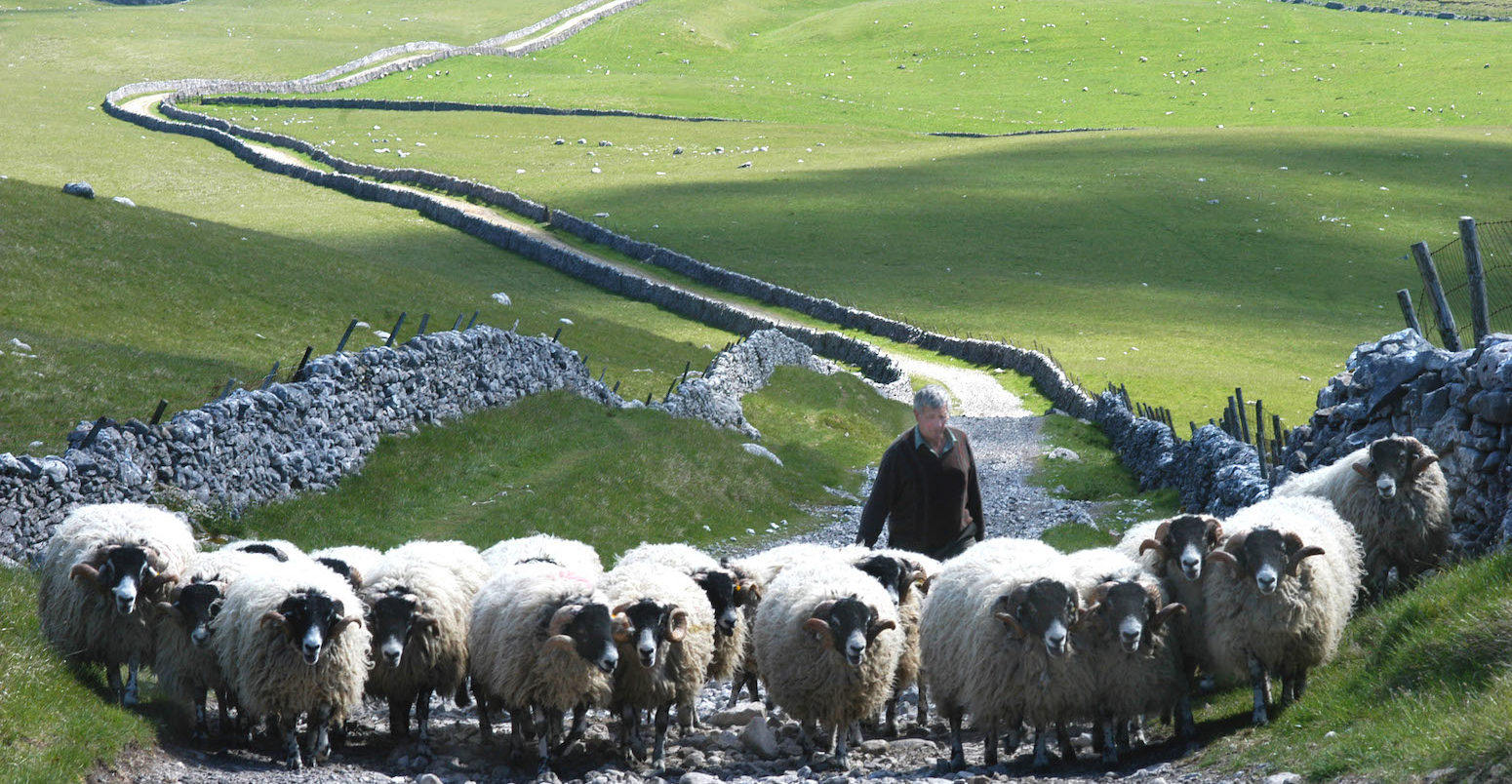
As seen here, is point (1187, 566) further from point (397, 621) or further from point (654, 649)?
point (397, 621)

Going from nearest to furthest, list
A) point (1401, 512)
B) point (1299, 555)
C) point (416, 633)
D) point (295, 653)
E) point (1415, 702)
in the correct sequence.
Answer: point (1415, 702) → point (1299, 555) → point (295, 653) → point (416, 633) → point (1401, 512)

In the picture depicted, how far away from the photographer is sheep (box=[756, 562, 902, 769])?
11.7 metres

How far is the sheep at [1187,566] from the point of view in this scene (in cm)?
1134

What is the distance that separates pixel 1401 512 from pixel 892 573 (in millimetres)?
4780

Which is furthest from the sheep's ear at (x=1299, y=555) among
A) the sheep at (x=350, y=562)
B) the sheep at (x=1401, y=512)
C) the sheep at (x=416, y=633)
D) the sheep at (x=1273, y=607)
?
the sheep at (x=350, y=562)

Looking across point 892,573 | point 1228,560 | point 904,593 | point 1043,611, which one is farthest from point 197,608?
point 1228,560

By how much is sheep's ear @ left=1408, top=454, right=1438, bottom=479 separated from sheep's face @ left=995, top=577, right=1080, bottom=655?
3.94 metres

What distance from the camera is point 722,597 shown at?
13.5 metres

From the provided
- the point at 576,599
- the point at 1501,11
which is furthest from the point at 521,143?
the point at 1501,11

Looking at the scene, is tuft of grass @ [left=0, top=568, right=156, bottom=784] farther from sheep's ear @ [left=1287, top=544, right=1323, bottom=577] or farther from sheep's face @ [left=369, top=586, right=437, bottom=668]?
sheep's ear @ [left=1287, top=544, right=1323, bottom=577]

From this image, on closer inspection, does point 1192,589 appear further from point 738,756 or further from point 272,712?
point 272,712

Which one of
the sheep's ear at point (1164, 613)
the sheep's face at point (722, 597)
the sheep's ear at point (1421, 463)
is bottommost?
the sheep's face at point (722, 597)

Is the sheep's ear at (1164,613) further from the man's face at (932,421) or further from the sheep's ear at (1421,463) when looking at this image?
the sheep's ear at (1421,463)

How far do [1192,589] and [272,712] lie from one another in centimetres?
795
